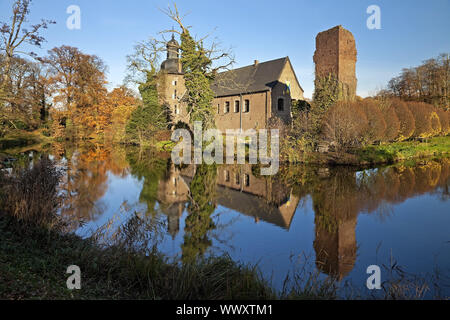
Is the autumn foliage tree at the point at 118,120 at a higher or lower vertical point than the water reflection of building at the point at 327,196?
higher

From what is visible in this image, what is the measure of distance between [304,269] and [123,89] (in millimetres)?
39790

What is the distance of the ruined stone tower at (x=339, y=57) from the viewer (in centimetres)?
2228

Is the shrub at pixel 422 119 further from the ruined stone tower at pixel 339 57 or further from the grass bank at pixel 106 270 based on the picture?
the grass bank at pixel 106 270

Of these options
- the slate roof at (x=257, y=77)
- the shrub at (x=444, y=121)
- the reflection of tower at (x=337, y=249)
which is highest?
the slate roof at (x=257, y=77)

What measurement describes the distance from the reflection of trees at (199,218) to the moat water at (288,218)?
0.09ft

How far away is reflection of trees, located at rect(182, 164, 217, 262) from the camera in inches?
212

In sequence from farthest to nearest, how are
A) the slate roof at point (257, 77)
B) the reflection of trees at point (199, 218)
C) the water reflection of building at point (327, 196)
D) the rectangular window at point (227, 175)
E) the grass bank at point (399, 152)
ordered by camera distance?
the slate roof at point (257, 77) < the grass bank at point (399, 152) < the rectangular window at point (227, 175) < the water reflection of building at point (327, 196) < the reflection of trees at point (199, 218)

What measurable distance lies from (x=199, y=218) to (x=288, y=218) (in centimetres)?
224

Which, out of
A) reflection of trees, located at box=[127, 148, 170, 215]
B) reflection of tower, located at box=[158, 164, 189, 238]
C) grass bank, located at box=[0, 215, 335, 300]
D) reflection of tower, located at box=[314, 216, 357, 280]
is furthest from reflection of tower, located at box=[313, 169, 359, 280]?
reflection of trees, located at box=[127, 148, 170, 215]

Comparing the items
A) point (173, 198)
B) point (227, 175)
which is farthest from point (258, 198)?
point (227, 175)

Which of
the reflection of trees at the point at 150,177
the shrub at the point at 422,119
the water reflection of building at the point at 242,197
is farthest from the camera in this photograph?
the shrub at the point at 422,119

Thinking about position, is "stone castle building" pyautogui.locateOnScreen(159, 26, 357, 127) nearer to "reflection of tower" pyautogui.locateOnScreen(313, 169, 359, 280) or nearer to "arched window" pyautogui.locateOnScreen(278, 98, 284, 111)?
"arched window" pyautogui.locateOnScreen(278, 98, 284, 111)

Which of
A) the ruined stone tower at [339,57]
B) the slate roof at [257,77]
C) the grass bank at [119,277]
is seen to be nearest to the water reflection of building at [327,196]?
the grass bank at [119,277]
